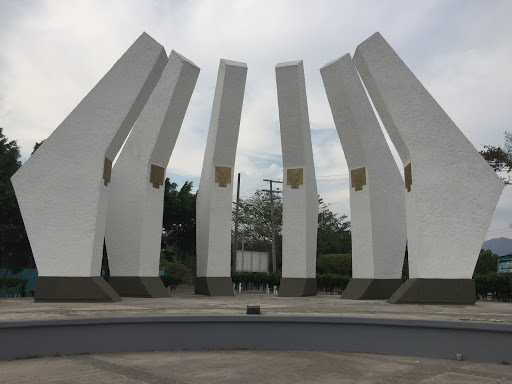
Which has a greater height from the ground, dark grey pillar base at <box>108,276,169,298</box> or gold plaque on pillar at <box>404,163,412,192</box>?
gold plaque on pillar at <box>404,163,412,192</box>

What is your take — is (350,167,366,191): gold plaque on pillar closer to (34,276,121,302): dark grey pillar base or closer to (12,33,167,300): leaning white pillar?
(12,33,167,300): leaning white pillar

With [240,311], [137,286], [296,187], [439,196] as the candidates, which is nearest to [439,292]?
[439,196]

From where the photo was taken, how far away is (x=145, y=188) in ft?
47.5

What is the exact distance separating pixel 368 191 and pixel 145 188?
784 cm

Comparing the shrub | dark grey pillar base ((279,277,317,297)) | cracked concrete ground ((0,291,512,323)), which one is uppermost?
the shrub

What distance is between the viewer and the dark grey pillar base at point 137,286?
14.2 m

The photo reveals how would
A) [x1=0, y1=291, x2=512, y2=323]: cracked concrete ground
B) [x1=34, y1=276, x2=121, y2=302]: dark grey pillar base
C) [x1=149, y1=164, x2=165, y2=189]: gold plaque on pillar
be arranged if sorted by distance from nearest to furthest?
[x1=0, y1=291, x2=512, y2=323]: cracked concrete ground → [x1=34, y1=276, x2=121, y2=302]: dark grey pillar base → [x1=149, y1=164, x2=165, y2=189]: gold plaque on pillar

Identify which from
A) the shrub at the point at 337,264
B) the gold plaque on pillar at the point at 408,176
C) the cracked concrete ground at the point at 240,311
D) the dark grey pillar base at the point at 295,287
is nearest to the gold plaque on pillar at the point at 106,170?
the cracked concrete ground at the point at 240,311

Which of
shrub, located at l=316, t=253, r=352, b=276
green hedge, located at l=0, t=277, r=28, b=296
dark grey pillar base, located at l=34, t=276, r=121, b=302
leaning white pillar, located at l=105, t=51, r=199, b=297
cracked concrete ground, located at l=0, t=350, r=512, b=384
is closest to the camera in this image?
cracked concrete ground, located at l=0, t=350, r=512, b=384

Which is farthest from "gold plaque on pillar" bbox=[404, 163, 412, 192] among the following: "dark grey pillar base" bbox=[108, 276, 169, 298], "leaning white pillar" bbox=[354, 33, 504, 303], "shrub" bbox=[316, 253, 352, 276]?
"shrub" bbox=[316, 253, 352, 276]

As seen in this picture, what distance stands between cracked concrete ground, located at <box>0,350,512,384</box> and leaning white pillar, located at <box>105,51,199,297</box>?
871 centimetres

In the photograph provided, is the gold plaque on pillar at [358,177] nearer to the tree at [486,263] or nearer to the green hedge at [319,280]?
the green hedge at [319,280]

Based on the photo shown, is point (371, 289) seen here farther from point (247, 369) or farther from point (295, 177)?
point (247, 369)

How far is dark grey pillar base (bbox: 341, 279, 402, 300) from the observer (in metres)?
14.3
